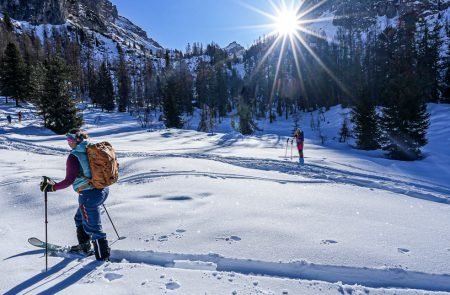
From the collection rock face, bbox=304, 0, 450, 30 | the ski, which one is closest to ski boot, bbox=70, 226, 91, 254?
the ski

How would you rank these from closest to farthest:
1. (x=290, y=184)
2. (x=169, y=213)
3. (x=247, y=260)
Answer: (x=247, y=260)
(x=169, y=213)
(x=290, y=184)

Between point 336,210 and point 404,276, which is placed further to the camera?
point 336,210

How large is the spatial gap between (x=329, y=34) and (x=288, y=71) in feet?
159

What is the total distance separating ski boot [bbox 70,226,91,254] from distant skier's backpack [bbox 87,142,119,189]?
0.98 metres

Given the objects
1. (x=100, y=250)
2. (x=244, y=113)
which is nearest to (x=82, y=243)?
(x=100, y=250)

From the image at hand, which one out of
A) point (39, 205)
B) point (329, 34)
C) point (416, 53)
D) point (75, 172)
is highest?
point (329, 34)

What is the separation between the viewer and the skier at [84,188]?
168 inches

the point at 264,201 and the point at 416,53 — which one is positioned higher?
the point at 416,53

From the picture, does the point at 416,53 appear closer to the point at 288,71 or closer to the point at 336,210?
the point at 288,71

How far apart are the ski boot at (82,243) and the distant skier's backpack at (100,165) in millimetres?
981

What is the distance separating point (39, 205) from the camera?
7062mm

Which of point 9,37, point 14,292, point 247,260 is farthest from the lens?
point 9,37

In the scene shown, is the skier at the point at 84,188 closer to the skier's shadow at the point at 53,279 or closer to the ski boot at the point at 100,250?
the ski boot at the point at 100,250

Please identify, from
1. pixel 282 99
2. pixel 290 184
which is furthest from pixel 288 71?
pixel 290 184
